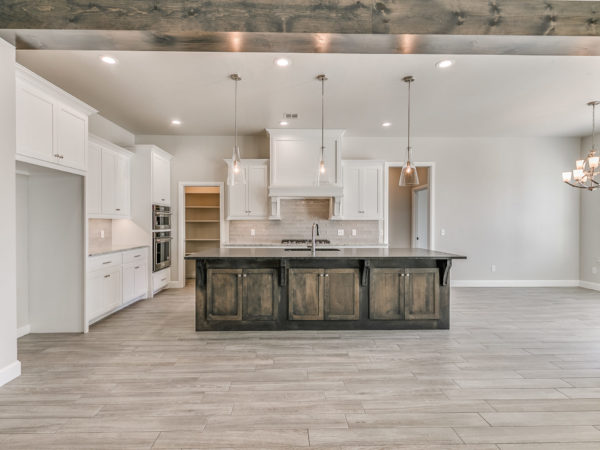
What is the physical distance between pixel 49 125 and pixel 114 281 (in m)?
2.17

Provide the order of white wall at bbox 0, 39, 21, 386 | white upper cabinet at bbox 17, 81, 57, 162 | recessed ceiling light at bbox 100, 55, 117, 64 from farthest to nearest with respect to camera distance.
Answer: recessed ceiling light at bbox 100, 55, 117, 64 < white upper cabinet at bbox 17, 81, 57, 162 < white wall at bbox 0, 39, 21, 386

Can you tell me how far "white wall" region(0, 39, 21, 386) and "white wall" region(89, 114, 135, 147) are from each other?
2599mm

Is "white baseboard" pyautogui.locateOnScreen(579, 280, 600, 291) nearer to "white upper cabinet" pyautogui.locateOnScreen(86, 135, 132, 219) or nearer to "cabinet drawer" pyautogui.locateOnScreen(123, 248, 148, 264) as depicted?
"cabinet drawer" pyautogui.locateOnScreen(123, 248, 148, 264)

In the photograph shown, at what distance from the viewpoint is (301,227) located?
6.43 metres

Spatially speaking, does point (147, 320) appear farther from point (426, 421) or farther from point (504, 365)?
point (504, 365)

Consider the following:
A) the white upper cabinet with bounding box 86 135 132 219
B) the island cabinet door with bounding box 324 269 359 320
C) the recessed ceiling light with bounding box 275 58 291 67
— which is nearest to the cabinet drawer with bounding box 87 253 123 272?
the white upper cabinet with bounding box 86 135 132 219

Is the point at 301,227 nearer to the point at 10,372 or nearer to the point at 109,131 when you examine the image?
the point at 109,131

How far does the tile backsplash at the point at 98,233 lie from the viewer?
16.4ft

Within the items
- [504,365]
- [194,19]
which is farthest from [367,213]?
[194,19]

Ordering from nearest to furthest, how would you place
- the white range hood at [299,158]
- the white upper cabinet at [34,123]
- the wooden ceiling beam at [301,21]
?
the wooden ceiling beam at [301,21] < the white upper cabinet at [34,123] < the white range hood at [299,158]

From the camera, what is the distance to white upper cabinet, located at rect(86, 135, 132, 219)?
174 inches

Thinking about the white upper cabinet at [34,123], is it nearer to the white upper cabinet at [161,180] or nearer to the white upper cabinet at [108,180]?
the white upper cabinet at [108,180]

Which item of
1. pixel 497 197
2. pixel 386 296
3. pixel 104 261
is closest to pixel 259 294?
pixel 386 296

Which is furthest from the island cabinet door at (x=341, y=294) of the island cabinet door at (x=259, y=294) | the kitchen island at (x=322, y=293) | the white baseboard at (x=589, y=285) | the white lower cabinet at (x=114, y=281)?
the white baseboard at (x=589, y=285)
